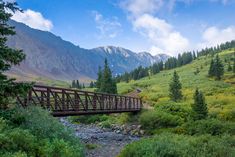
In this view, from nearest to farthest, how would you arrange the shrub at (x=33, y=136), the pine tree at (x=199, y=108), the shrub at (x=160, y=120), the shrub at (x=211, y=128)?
the shrub at (x=33, y=136)
the shrub at (x=211, y=128)
the pine tree at (x=199, y=108)
the shrub at (x=160, y=120)

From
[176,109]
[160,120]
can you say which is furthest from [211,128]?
[176,109]

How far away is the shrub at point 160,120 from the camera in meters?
39.9

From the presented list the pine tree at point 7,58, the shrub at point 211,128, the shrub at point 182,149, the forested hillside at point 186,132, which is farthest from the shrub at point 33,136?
the shrub at point 211,128

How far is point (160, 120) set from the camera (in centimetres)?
4034

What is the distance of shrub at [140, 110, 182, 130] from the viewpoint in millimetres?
39906

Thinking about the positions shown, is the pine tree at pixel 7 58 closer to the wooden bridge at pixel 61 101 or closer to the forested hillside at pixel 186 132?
the wooden bridge at pixel 61 101

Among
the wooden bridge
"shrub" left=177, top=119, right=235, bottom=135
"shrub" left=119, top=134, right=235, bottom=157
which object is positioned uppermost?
the wooden bridge

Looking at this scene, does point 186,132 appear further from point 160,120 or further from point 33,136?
point 33,136

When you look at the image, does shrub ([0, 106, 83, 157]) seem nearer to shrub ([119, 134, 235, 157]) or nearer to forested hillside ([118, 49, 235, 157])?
shrub ([119, 134, 235, 157])

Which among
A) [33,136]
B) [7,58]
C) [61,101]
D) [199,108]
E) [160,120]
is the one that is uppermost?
[7,58]

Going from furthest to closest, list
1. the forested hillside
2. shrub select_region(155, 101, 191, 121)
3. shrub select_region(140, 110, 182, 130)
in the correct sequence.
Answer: shrub select_region(155, 101, 191, 121) → shrub select_region(140, 110, 182, 130) → the forested hillside

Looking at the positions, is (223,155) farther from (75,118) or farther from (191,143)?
(75,118)

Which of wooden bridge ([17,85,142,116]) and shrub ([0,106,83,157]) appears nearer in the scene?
shrub ([0,106,83,157])

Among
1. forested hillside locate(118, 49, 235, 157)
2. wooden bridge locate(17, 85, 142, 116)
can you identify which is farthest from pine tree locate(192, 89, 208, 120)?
wooden bridge locate(17, 85, 142, 116)
